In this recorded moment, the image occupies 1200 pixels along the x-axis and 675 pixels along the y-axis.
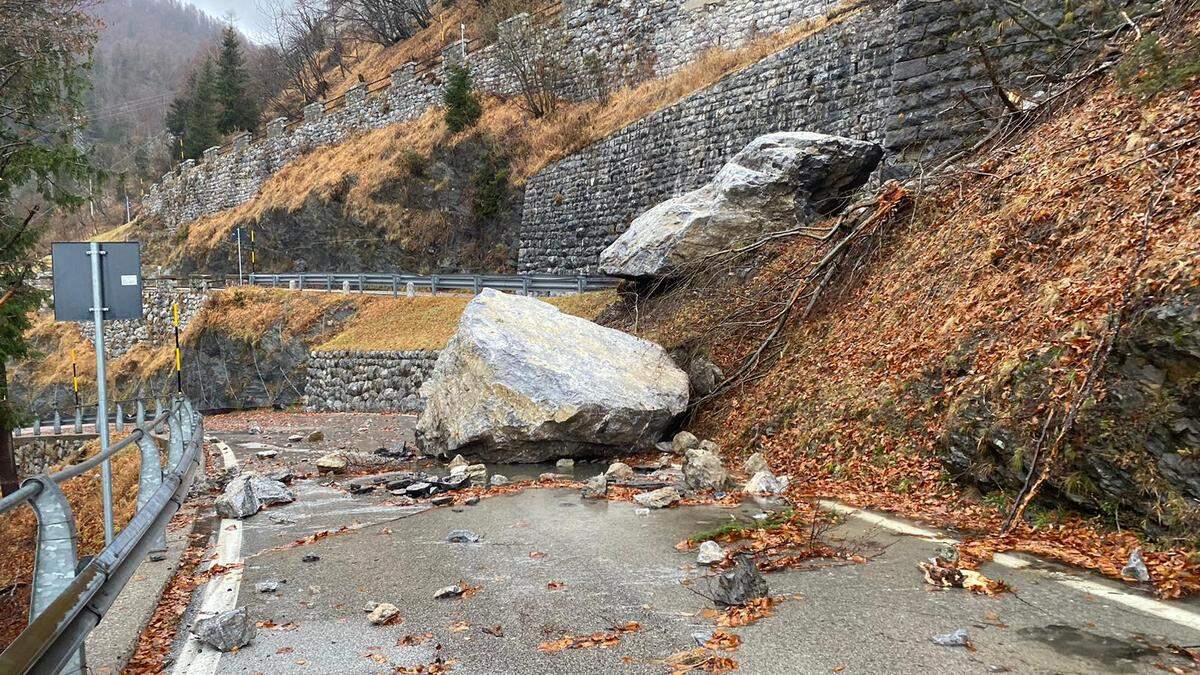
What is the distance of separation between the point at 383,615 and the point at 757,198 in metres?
11.6

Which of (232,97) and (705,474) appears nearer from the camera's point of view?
(705,474)

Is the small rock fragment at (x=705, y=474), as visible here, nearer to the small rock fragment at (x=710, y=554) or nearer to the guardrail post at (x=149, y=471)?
the small rock fragment at (x=710, y=554)

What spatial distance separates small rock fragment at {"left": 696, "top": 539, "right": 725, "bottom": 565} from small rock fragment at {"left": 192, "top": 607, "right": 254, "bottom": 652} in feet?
10.00

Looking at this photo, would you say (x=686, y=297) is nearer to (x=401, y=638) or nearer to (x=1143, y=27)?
(x=1143, y=27)

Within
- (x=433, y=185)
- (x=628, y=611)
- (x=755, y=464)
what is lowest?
(x=755, y=464)

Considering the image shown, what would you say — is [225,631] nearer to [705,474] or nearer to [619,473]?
[705,474]

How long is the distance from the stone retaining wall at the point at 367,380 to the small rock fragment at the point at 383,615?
16.1 meters

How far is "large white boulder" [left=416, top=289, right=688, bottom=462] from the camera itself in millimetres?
10180

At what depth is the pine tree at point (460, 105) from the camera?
114 feet

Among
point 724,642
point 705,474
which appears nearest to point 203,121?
point 705,474

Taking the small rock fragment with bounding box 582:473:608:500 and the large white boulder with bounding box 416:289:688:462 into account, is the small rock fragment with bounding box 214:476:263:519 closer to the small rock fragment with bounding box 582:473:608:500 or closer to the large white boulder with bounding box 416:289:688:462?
the large white boulder with bounding box 416:289:688:462

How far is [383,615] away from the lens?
15.4 ft

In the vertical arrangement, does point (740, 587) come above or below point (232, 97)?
below


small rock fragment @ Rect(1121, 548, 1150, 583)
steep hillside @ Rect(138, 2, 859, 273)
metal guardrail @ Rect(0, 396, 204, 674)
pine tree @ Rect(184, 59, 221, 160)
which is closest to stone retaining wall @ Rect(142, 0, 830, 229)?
steep hillside @ Rect(138, 2, 859, 273)
